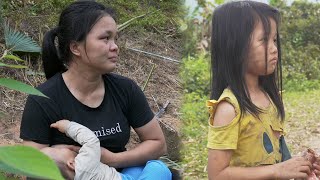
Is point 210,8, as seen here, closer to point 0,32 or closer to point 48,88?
point 0,32

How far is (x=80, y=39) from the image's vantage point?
153 centimetres

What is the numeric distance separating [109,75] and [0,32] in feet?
5.20

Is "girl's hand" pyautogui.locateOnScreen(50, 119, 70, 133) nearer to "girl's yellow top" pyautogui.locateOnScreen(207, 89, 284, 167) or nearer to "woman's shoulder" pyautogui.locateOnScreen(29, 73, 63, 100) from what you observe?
"woman's shoulder" pyautogui.locateOnScreen(29, 73, 63, 100)

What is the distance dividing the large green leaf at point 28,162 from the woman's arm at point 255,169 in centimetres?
74

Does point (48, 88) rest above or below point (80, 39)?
below

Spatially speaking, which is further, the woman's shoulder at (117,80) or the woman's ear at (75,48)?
the woman's shoulder at (117,80)

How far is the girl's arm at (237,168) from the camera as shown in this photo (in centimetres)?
110

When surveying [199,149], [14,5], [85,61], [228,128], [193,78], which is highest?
[14,5]

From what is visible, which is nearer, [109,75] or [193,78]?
[109,75]

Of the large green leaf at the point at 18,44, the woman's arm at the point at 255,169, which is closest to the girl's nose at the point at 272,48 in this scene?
the woman's arm at the point at 255,169

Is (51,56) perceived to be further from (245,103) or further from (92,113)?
(245,103)

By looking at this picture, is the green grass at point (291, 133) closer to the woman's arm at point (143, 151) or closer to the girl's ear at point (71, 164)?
the woman's arm at point (143, 151)

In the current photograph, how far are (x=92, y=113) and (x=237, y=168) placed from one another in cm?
59

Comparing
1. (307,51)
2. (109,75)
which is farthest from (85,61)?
(307,51)
